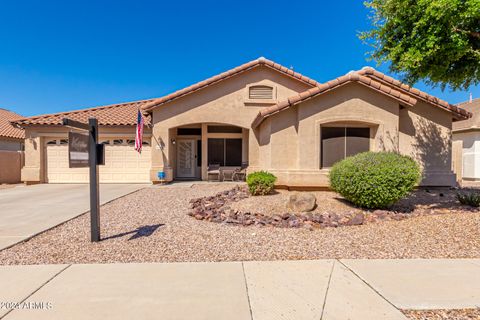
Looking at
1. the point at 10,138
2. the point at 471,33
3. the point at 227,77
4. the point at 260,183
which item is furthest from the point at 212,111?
the point at 10,138

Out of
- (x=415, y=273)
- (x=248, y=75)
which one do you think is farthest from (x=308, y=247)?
(x=248, y=75)

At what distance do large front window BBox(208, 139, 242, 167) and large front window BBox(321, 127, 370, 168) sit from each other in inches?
260

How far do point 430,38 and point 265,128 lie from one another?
6878mm

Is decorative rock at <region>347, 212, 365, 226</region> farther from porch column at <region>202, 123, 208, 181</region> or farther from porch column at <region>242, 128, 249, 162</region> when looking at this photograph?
porch column at <region>202, 123, 208, 181</region>

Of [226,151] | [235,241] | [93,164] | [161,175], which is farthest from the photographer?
[226,151]

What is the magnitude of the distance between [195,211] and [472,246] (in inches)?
249

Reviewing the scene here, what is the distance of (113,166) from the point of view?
1541 centimetres

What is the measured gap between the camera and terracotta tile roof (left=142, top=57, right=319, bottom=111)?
14.3 meters

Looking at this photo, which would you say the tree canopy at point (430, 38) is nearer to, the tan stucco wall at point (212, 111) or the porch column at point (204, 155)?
the tan stucco wall at point (212, 111)

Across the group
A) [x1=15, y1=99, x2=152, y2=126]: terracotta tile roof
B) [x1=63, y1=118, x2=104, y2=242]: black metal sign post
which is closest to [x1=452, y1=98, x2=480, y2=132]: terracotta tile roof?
[x1=15, y1=99, x2=152, y2=126]: terracotta tile roof

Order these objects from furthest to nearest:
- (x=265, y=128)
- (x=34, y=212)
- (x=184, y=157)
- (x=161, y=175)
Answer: (x=184, y=157)
(x=161, y=175)
(x=265, y=128)
(x=34, y=212)

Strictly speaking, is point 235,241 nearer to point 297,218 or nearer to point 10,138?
point 297,218

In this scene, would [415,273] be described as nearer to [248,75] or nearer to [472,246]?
[472,246]

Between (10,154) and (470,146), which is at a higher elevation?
(470,146)
